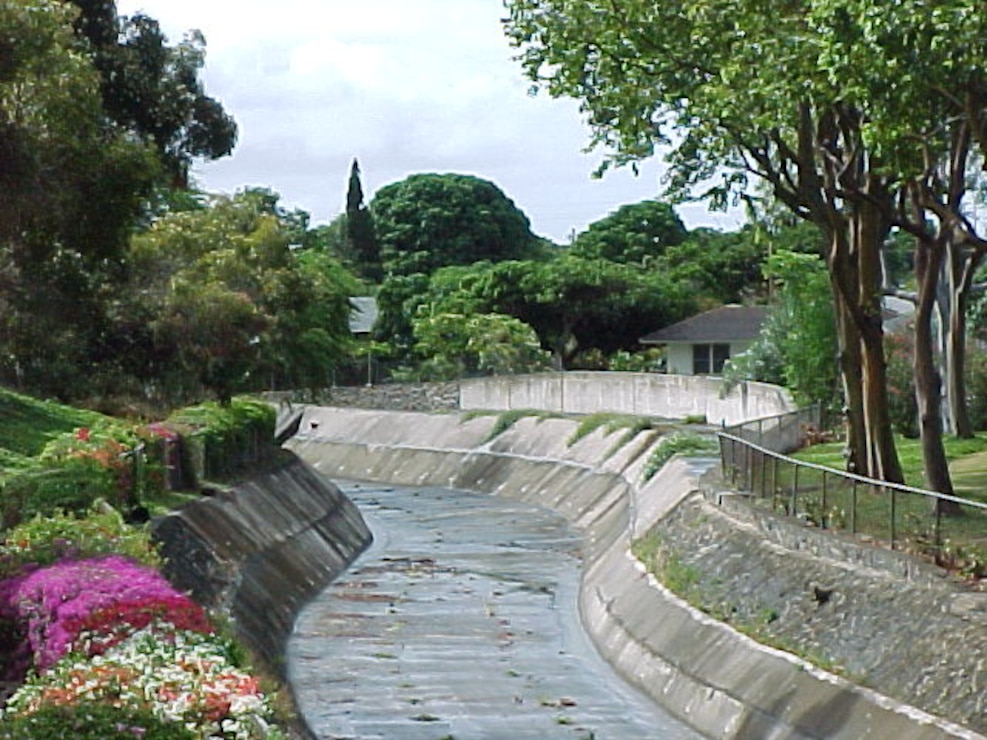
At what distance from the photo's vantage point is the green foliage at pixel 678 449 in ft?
148

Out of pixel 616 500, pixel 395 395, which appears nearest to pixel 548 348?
pixel 395 395

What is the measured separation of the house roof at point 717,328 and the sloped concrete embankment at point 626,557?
13631mm

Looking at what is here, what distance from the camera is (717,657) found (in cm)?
2552

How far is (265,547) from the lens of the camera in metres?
37.4

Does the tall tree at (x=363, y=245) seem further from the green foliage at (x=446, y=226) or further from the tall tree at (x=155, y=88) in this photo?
the tall tree at (x=155, y=88)

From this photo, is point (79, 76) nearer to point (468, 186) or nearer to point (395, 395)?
point (395, 395)

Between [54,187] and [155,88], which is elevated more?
[155,88]

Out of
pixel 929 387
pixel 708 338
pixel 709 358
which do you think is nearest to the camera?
pixel 929 387

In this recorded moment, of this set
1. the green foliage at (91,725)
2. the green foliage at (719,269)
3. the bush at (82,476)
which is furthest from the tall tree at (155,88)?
the green foliage at (719,269)

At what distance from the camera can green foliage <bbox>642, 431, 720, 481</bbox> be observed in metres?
45.0

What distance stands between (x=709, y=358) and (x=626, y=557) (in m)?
48.6

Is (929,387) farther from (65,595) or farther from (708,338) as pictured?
(708,338)

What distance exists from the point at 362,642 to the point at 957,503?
1395cm

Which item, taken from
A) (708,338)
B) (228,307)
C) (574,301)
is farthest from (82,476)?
(574,301)
